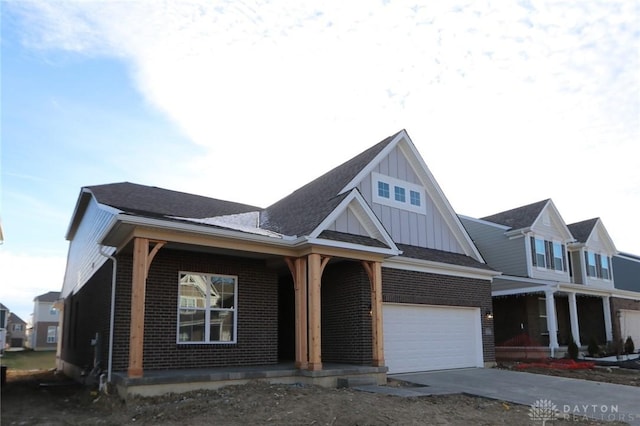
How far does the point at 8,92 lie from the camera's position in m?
10.1

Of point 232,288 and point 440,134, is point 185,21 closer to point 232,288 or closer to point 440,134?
point 232,288

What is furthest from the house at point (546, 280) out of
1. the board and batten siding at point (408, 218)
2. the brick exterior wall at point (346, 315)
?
the brick exterior wall at point (346, 315)

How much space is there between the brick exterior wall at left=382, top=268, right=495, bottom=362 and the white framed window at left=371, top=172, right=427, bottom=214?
2316 millimetres

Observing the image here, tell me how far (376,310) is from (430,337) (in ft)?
11.1

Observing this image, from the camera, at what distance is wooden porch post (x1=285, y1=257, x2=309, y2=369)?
39.0 ft

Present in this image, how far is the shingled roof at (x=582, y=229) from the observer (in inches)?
1054

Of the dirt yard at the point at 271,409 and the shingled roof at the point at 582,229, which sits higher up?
the shingled roof at the point at 582,229

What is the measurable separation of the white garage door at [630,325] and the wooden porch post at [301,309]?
21282 millimetres

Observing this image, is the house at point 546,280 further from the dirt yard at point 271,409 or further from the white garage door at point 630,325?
the dirt yard at point 271,409

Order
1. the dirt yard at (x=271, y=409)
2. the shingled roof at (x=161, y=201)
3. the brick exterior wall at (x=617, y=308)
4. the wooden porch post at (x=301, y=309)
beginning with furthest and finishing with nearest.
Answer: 1. the brick exterior wall at (x=617, y=308)
2. the shingled roof at (x=161, y=201)
3. the wooden porch post at (x=301, y=309)
4. the dirt yard at (x=271, y=409)

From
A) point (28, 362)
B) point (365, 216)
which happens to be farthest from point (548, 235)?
point (28, 362)

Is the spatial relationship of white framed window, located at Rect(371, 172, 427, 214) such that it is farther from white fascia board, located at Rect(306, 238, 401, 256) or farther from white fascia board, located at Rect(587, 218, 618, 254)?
white fascia board, located at Rect(587, 218, 618, 254)

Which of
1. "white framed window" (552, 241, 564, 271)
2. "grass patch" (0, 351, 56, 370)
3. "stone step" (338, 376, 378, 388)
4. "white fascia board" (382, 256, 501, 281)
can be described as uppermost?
"white framed window" (552, 241, 564, 271)

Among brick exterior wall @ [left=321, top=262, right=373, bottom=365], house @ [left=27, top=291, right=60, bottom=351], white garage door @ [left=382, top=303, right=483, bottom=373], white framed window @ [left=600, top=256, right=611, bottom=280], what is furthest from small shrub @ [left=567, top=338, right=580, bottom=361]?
house @ [left=27, top=291, right=60, bottom=351]
